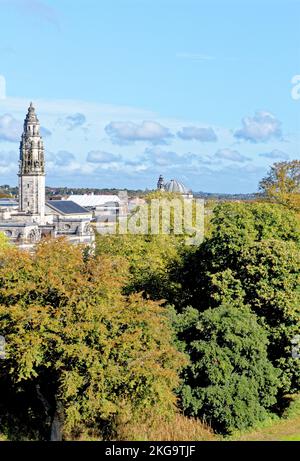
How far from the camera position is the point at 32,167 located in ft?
310

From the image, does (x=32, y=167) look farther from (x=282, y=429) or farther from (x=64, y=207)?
(x=282, y=429)

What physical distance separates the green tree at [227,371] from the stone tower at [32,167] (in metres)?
71.5

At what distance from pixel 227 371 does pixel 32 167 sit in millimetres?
75127

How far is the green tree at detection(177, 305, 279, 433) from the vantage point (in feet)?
71.7

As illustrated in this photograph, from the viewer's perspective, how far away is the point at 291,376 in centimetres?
2412

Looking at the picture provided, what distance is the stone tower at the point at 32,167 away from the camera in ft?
306

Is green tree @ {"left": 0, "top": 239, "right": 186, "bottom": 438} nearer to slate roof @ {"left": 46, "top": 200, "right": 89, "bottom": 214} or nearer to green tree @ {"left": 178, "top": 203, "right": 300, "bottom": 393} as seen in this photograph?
green tree @ {"left": 178, "top": 203, "right": 300, "bottom": 393}

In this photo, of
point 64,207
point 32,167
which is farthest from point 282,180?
point 64,207

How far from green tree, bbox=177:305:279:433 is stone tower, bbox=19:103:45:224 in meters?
71.5

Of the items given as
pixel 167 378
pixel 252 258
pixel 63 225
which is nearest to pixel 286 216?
pixel 252 258

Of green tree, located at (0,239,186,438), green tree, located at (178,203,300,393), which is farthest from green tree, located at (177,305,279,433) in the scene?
green tree, located at (0,239,186,438)

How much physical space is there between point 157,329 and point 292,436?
5806 mm

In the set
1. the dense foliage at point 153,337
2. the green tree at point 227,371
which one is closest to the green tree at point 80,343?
the dense foliage at point 153,337
